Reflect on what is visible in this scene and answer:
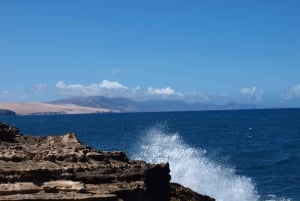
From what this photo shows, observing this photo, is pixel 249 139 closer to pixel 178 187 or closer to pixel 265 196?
pixel 265 196

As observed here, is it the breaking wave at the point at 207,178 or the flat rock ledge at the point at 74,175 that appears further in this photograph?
the breaking wave at the point at 207,178

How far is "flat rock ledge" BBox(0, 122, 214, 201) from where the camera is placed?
15359mm

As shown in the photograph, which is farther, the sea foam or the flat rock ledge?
the sea foam

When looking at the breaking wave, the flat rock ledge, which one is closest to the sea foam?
the breaking wave

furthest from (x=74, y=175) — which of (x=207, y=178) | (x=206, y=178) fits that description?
(x=207, y=178)

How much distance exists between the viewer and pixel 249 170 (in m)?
49.6

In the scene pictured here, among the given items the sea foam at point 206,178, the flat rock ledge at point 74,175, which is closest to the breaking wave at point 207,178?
the sea foam at point 206,178

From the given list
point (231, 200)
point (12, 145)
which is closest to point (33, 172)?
point (12, 145)

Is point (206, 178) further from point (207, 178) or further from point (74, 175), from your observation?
point (74, 175)

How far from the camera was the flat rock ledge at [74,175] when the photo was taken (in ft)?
50.4

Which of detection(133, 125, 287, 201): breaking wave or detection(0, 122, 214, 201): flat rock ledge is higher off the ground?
detection(0, 122, 214, 201): flat rock ledge

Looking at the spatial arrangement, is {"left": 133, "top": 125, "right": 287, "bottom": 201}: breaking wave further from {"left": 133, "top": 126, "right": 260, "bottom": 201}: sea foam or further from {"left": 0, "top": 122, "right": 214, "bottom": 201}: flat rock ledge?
{"left": 0, "top": 122, "right": 214, "bottom": 201}: flat rock ledge

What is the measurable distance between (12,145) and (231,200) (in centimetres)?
1830

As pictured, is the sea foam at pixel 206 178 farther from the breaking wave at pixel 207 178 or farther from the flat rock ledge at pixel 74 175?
the flat rock ledge at pixel 74 175
